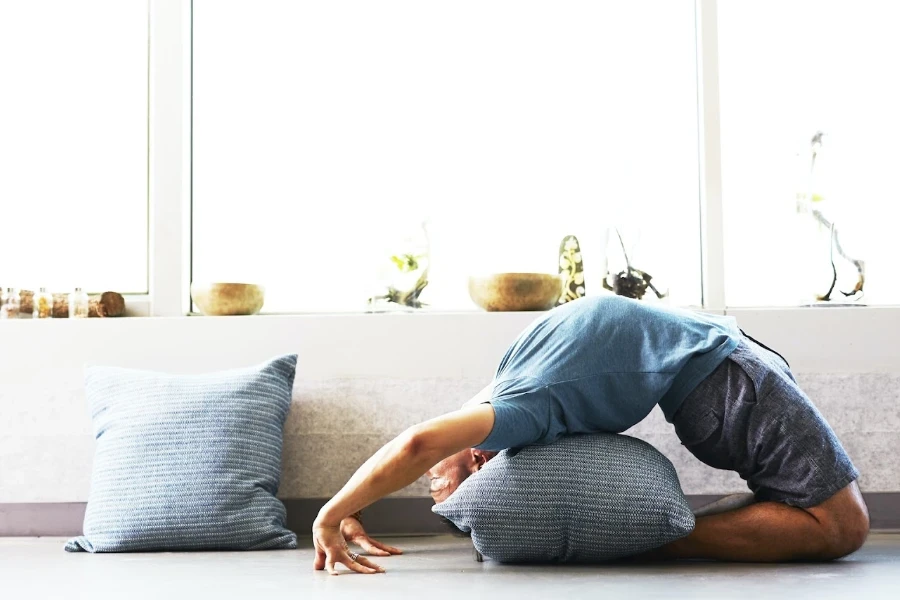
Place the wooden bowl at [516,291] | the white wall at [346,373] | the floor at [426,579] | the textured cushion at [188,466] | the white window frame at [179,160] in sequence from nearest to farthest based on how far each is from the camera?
the floor at [426,579] → the textured cushion at [188,466] → the white wall at [346,373] → the wooden bowl at [516,291] → the white window frame at [179,160]

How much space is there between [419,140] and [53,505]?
179 centimetres

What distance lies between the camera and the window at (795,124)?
3406 millimetres

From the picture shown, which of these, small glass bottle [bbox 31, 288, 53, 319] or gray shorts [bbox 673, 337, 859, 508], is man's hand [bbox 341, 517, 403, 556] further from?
small glass bottle [bbox 31, 288, 53, 319]

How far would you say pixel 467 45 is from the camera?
3.55 meters

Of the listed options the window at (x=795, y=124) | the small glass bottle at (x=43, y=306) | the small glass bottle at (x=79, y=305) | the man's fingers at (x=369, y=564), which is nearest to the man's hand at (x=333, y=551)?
the man's fingers at (x=369, y=564)

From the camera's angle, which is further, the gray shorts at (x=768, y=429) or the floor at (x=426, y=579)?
the gray shorts at (x=768, y=429)

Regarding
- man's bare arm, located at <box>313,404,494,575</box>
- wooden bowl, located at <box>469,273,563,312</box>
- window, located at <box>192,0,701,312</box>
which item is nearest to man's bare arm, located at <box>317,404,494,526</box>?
man's bare arm, located at <box>313,404,494,575</box>

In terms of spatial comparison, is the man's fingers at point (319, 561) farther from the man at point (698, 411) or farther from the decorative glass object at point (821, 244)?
the decorative glass object at point (821, 244)

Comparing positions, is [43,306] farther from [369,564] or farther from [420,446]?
[420,446]

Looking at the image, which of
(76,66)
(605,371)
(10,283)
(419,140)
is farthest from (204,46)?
(605,371)

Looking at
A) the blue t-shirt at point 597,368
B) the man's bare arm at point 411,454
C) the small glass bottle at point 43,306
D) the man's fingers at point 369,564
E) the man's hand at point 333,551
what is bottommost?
the man's fingers at point 369,564

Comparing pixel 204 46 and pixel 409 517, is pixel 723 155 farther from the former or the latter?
pixel 204 46

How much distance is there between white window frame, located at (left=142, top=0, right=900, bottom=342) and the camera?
325cm

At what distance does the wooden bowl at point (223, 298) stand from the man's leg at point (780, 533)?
1.62 metres
